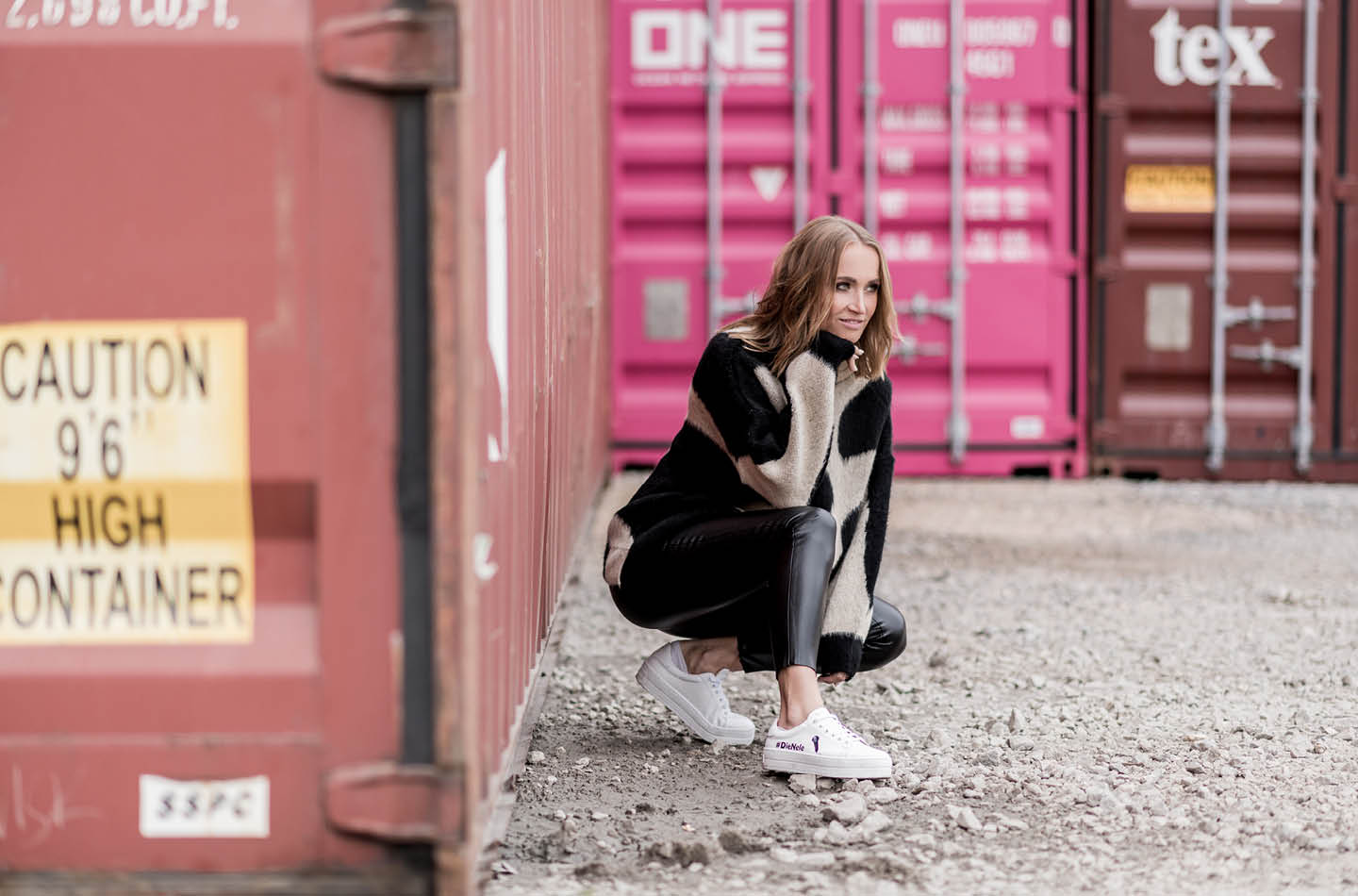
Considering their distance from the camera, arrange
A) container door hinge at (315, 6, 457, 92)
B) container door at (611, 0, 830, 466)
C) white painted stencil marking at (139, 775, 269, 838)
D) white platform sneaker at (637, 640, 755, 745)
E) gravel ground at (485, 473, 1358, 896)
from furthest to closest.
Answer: container door at (611, 0, 830, 466) < white platform sneaker at (637, 640, 755, 745) < gravel ground at (485, 473, 1358, 896) < white painted stencil marking at (139, 775, 269, 838) < container door hinge at (315, 6, 457, 92)

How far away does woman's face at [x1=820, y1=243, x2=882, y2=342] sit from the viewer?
3.51 m

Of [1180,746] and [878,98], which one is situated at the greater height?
[878,98]

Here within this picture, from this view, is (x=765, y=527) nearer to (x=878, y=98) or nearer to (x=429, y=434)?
(x=429, y=434)

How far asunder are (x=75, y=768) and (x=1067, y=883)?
67.0 inches

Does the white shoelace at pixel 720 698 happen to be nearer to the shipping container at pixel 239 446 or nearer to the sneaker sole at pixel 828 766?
the sneaker sole at pixel 828 766

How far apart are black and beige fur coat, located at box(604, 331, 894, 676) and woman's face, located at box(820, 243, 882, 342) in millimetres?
65

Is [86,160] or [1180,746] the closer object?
[86,160]

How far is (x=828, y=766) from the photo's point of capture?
3436 millimetres

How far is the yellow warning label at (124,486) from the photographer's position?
2.45 metres

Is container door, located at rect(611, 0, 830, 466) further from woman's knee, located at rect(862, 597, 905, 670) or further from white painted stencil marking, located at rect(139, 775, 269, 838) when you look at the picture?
white painted stencil marking, located at rect(139, 775, 269, 838)

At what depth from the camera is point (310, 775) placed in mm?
2439

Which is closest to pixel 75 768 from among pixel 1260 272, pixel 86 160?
pixel 86 160

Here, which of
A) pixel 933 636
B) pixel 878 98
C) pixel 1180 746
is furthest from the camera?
pixel 878 98

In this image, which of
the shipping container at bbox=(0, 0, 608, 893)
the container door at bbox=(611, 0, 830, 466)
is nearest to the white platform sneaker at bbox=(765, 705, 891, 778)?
the shipping container at bbox=(0, 0, 608, 893)
